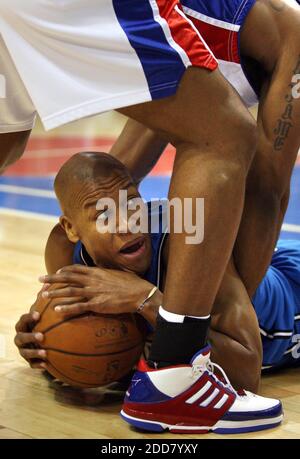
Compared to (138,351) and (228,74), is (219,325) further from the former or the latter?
(228,74)

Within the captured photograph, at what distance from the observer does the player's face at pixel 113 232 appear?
2852 millimetres

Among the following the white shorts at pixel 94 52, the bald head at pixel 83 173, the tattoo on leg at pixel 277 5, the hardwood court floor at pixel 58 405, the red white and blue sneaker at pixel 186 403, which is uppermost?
the tattoo on leg at pixel 277 5

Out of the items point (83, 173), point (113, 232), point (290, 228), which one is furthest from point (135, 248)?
point (290, 228)

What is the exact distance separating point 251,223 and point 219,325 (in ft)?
1.31

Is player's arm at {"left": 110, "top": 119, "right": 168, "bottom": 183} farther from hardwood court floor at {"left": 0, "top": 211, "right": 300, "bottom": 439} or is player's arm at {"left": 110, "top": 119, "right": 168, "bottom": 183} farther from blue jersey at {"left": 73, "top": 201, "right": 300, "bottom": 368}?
hardwood court floor at {"left": 0, "top": 211, "right": 300, "bottom": 439}

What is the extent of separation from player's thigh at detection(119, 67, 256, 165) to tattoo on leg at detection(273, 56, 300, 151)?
1.61 ft

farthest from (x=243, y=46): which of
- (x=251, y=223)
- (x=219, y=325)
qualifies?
(x=219, y=325)

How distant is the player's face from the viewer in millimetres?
2852

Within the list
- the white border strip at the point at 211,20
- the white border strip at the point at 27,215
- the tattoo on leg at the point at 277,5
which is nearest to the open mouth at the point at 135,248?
the white border strip at the point at 211,20

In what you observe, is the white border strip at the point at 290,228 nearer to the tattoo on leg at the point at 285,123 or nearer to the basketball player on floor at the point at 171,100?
the tattoo on leg at the point at 285,123

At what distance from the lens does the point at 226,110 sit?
8.34 ft

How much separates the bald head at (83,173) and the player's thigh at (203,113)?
1.23 feet

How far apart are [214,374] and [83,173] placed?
756 millimetres

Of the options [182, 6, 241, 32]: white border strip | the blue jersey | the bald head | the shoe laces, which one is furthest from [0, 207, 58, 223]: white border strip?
the shoe laces
